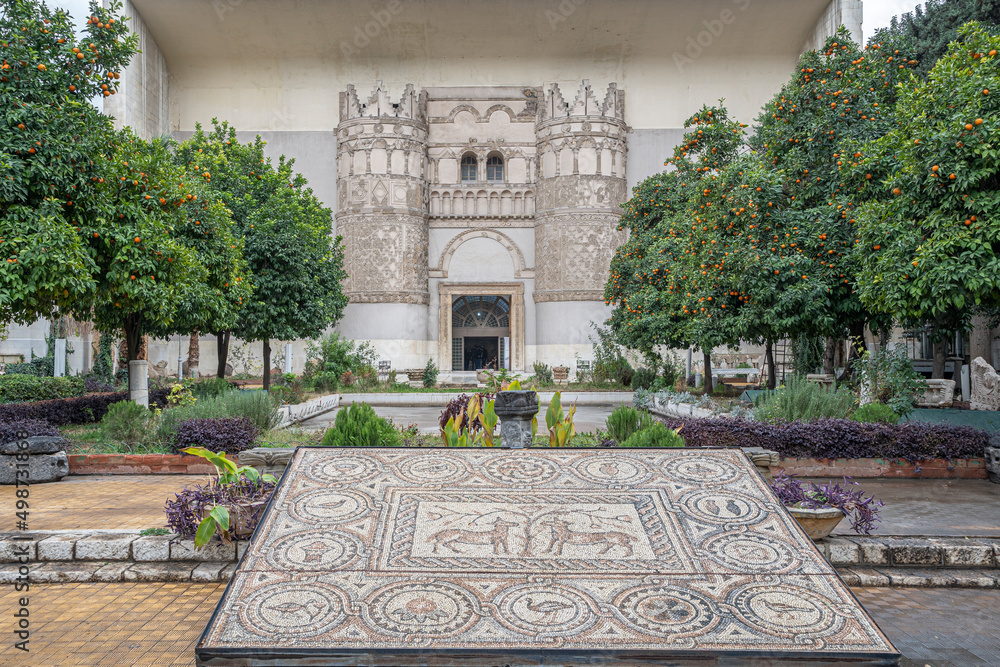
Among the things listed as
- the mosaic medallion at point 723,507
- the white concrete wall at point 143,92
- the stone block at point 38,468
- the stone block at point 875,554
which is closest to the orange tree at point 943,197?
the stone block at point 875,554

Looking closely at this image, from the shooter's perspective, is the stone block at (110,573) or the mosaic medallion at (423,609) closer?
the mosaic medallion at (423,609)

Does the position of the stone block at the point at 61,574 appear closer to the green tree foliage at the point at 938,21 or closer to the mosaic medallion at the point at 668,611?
the mosaic medallion at the point at 668,611

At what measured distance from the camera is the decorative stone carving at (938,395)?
13.3 m

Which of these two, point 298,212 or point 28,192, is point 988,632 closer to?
point 28,192

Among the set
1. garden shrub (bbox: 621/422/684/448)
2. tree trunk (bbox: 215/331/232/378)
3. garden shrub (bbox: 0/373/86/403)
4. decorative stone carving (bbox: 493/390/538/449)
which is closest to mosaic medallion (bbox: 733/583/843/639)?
decorative stone carving (bbox: 493/390/538/449)

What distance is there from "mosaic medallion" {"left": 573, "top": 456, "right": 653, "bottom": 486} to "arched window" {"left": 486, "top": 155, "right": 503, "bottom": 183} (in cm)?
2331

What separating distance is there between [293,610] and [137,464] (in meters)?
6.31

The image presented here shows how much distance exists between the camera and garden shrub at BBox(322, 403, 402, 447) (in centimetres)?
680

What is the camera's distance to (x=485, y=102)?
1052 inches

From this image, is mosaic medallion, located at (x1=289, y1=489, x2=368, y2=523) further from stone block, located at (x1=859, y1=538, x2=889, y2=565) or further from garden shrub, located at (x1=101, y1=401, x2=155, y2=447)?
garden shrub, located at (x1=101, y1=401, x2=155, y2=447)

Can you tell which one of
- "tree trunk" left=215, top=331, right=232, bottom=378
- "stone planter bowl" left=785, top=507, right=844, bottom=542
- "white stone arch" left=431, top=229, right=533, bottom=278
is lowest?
"stone planter bowl" left=785, top=507, right=844, bottom=542

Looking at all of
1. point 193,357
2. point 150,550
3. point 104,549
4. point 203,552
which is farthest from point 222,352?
point 203,552

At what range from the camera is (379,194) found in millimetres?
25328

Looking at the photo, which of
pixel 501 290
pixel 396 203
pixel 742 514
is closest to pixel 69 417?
pixel 742 514
